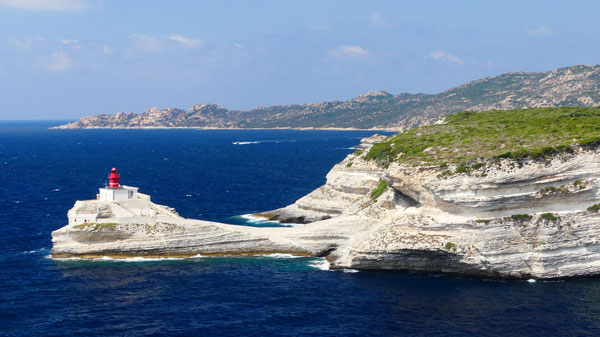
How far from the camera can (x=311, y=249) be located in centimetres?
6019

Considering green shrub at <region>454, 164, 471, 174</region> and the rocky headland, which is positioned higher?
green shrub at <region>454, 164, 471, 174</region>

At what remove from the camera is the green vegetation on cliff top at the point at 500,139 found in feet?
178

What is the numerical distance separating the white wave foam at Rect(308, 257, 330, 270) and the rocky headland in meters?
0.60

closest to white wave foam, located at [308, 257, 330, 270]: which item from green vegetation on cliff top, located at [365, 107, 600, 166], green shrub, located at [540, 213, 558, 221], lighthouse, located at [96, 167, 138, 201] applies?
green vegetation on cliff top, located at [365, 107, 600, 166]

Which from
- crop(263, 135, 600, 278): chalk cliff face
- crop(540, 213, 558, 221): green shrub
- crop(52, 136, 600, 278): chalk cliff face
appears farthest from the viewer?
crop(540, 213, 558, 221): green shrub

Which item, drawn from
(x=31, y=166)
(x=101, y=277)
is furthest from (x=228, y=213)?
(x=31, y=166)

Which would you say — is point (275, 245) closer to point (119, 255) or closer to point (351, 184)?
point (119, 255)

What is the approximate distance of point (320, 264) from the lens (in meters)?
57.4

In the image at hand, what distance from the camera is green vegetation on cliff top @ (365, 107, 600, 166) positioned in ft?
178

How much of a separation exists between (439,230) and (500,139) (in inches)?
504

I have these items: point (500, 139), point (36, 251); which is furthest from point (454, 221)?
point (36, 251)

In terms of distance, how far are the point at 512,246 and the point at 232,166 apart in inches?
3956

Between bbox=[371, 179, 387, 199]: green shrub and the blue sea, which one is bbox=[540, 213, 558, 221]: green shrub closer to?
the blue sea

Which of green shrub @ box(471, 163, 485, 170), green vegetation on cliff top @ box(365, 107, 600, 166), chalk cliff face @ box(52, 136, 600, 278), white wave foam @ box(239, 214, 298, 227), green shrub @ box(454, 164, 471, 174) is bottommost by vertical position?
white wave foam @ box(239, 214, 298, 227)
